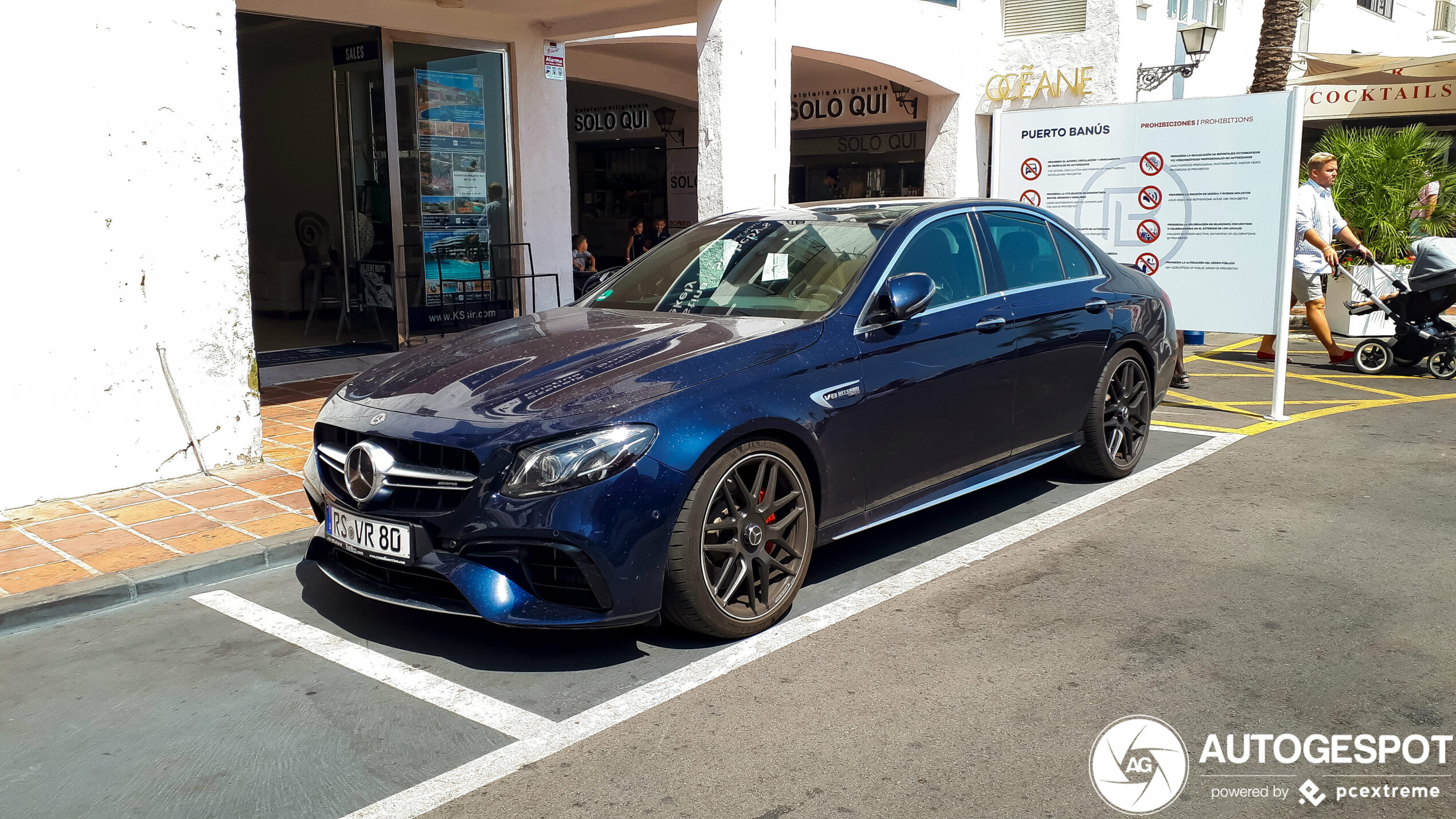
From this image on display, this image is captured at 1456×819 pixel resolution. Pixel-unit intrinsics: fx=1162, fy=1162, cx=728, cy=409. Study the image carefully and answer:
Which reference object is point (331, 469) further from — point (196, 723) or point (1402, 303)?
point (1402, 303)

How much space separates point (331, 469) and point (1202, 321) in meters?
6.68

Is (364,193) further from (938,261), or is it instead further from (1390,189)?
(1390,189)

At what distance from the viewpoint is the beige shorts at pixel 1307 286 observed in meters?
10.6

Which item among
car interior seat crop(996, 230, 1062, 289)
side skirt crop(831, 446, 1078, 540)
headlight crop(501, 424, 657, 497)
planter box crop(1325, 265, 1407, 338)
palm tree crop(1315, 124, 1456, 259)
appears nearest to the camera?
headlight crop(501, 424, 657, 497)

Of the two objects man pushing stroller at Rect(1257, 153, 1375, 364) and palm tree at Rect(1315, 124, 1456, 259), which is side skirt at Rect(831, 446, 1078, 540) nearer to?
man pushing stroller at Rect(1257, 153, 1375, 364)

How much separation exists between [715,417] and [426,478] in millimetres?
1017

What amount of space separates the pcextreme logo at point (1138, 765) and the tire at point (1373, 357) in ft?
27.1

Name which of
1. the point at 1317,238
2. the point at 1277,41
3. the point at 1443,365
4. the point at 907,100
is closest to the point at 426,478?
the point at 1317,238

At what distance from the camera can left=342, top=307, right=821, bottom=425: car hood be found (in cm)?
403

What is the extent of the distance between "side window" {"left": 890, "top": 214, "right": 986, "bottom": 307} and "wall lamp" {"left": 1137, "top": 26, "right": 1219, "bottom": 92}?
41.6 feet

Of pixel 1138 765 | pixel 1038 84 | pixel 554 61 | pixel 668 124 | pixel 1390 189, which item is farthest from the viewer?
pixel 668 124

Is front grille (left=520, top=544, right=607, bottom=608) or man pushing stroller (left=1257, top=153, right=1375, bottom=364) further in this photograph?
man pushing stroller (left=1257, top=153, right=1375, bottom=364)

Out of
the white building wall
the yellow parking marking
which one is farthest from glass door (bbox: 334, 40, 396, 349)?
the yellow parking marking

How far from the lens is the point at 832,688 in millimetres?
3844
